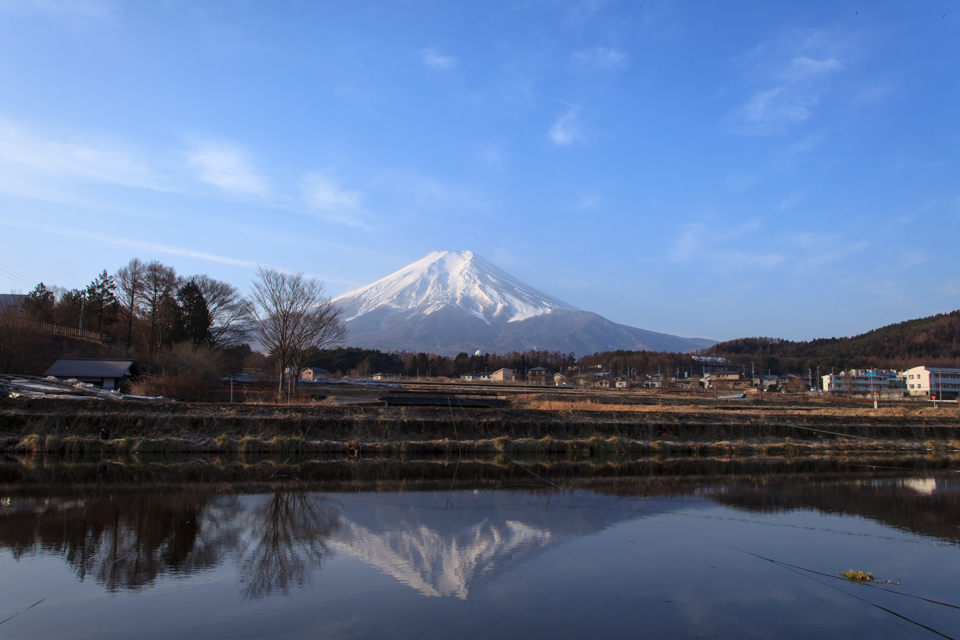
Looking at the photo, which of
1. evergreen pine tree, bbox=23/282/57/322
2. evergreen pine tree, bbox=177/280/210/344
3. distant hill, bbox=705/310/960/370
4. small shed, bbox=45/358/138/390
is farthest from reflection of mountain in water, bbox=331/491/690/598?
distant hill, bbox=705/310/960/370

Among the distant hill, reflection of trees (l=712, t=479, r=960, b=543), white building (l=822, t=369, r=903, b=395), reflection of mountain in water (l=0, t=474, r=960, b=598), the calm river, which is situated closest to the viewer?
the calm river

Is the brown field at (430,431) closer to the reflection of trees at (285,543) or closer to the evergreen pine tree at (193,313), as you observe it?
the reflection of trees at (285,543)

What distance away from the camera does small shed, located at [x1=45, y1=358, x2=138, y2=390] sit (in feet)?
78.4

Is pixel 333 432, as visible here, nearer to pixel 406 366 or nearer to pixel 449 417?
pixel 449 417

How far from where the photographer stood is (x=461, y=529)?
787 cm

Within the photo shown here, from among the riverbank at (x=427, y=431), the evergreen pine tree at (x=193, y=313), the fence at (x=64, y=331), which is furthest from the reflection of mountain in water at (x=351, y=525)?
the evergreen pine tree at (x=193, y=313)

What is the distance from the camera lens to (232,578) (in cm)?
570

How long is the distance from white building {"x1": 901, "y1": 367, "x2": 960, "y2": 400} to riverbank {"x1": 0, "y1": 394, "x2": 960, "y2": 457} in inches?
2445

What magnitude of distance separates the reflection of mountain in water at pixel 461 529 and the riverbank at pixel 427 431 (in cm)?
666

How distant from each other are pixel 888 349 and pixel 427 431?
128m

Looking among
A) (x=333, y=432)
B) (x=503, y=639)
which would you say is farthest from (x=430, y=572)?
(x=333, y=432)

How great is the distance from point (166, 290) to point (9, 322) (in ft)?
41.9

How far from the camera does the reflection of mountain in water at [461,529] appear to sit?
20.3 feet

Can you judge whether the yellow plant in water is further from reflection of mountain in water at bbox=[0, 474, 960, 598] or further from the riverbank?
the riverbank
